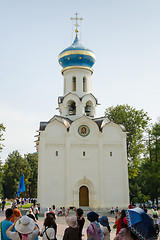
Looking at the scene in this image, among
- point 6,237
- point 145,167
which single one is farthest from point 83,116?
point 6,237

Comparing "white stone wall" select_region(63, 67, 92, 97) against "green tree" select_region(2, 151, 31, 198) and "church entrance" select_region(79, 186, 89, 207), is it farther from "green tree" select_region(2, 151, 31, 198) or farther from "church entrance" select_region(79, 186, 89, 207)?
"green tree" select_region(2, 151, 31, 198)

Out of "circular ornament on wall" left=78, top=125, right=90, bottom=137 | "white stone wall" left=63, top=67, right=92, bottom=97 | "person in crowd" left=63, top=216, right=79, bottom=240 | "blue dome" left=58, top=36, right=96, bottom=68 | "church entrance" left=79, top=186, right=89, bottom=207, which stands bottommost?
"church entrance" left=79, top=186, right=89, bottom=207

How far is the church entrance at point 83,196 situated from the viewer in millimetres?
20734

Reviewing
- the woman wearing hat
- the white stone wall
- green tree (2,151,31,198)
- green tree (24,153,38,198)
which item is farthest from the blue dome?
green tree (24,153,38,198)

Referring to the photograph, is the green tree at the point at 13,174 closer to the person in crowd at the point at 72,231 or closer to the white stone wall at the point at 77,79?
the white stone wall at the point at 77,79

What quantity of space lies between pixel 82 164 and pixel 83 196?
262 cm

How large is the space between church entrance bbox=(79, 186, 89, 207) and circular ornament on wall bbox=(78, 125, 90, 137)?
4409 mm

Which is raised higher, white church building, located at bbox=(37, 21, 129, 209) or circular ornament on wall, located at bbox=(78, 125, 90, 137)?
circular ornament on wall, located at bbox=(78, 125, 90, 137)

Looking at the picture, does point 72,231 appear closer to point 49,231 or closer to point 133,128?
point 49,231

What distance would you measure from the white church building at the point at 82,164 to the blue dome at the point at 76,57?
5809 mm

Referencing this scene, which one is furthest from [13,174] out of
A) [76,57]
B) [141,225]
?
[141,225]

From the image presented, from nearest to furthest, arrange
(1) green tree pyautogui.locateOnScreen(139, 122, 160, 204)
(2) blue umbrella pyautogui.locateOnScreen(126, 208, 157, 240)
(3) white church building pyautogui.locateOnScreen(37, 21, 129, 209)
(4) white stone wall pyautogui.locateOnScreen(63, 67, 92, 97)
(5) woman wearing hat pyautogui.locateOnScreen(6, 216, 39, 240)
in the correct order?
(2) blue umbrella pyautogui.locateOnScreen(126, 208, 157, 240)
(5) woman wearing hat pyautogui.locateOnScreen(6, 216, 39, 240)
(3) white church building pyautogui.locateOnScreen(37, 21, 129, 209)
(4) white stone wall pyautogui.locateOnScreen(63, 67, 92, 97)
(1) green tree pyautogui.locateOnScreen(139, 122, 160, 204)

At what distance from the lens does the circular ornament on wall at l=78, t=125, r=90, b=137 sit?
71.1 ft

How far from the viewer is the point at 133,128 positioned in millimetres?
25406
